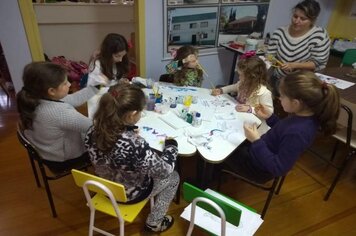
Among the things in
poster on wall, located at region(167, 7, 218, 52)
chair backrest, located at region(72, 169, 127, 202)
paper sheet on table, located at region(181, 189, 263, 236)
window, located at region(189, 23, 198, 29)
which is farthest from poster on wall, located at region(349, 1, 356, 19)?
chair backrest, located at region(72, 169, 127, 202)

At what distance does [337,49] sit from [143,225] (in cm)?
326

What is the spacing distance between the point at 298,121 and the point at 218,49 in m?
2.11

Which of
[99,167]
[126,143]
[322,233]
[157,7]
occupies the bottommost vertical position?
[322,233]

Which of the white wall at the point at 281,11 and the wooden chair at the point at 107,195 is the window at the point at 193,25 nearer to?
the white wall at the point at 281,11

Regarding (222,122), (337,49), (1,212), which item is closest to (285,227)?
(222,122)

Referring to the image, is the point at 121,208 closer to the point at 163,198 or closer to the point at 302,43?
the point at 163,198

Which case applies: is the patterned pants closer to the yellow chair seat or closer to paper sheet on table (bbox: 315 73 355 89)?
the yellow chair seat

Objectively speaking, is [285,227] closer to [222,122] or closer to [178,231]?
[178,231]

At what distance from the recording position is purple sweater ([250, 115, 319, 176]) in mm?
1250

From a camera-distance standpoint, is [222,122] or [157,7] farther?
[157,7]

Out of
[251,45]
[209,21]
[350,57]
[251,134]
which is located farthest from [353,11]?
[251,134]

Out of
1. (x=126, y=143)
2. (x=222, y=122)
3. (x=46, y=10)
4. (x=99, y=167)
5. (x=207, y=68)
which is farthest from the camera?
(x=46, y=10)

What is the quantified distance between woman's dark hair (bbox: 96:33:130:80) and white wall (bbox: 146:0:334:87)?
2.25 ft

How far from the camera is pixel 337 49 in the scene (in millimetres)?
3312
